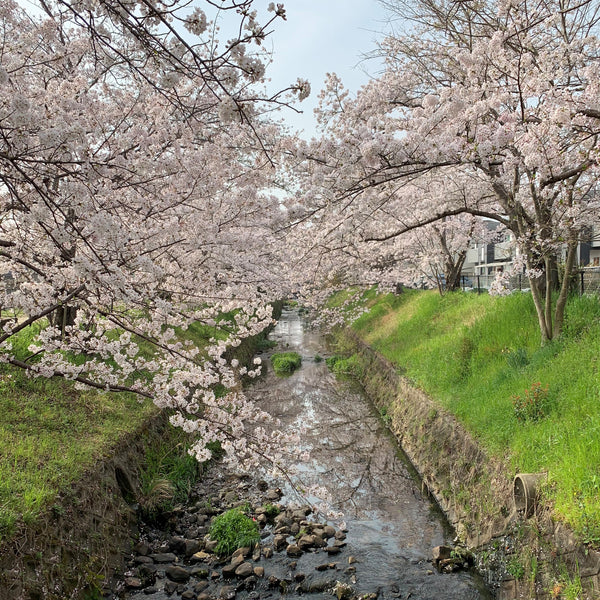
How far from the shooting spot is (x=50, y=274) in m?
4.48

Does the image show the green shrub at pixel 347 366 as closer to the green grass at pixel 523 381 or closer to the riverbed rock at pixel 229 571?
the green grass at pixel 523 381

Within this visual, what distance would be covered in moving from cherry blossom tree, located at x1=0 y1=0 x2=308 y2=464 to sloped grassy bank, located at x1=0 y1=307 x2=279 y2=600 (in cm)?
78

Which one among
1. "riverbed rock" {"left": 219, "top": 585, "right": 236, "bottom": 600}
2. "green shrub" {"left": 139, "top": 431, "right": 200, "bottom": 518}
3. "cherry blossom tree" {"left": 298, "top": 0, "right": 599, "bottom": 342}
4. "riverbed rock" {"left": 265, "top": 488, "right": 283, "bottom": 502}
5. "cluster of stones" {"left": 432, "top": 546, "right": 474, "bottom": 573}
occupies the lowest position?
"riverbed rock" {"left": 219, "top": 585, "right": 236, "bottom": 600}

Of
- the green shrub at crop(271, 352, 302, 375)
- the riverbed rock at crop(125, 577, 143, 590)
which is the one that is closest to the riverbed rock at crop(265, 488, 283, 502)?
the riverbed rock at crop(125, 577, 143, 590)

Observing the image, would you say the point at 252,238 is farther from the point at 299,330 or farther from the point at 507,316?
the point at 299,330

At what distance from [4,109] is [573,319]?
9.06 metres

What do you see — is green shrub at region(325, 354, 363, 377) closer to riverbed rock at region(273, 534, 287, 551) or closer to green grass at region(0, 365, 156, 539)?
green grass at region(0, 365, 156, 539)

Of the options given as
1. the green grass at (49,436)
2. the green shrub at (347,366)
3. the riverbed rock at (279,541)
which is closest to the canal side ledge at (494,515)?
the riverbed rock at (279,541)

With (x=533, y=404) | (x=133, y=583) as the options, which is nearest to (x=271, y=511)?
(x=133, y=583)

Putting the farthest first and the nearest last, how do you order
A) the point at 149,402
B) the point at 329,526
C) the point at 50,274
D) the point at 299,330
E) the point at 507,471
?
the point at 299,330 → the point at 149,402 → the point at 329,526 → the point at 507,471 → the point at 50,274

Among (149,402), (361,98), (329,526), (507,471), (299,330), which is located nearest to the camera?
(507,471)

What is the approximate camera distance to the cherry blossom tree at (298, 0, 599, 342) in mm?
5766

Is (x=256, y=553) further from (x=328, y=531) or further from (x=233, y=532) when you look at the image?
(x=328, y=531)

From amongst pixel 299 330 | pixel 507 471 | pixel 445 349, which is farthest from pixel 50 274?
pixel 299 330
